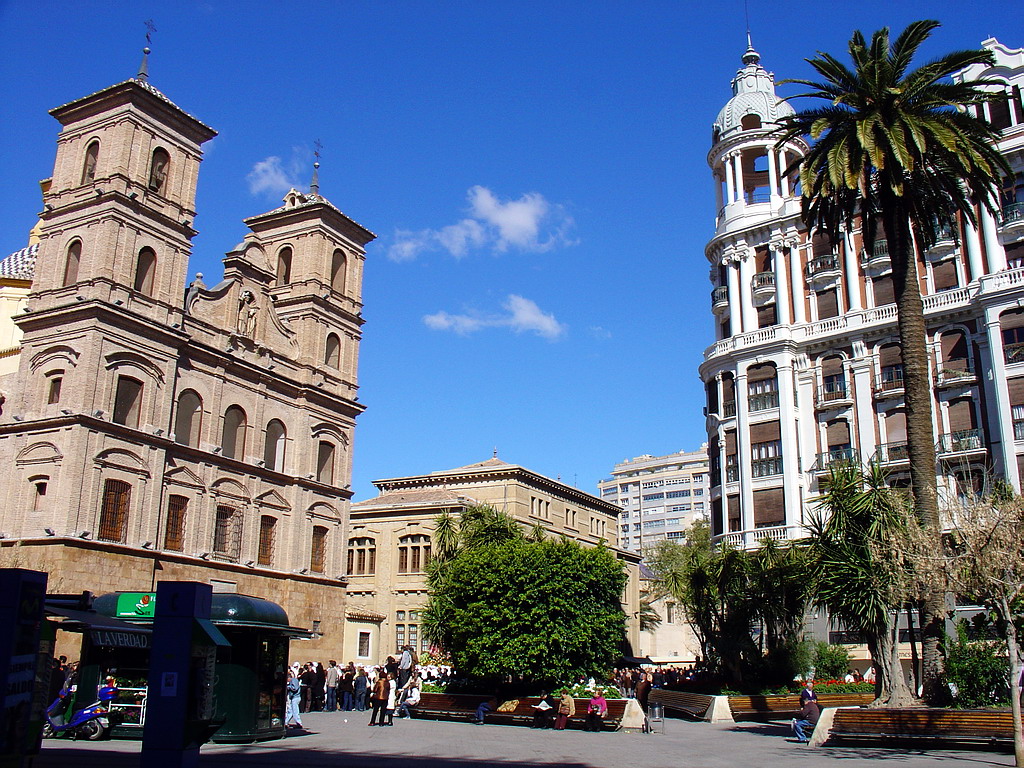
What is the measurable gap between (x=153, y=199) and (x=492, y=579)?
20.4 meters

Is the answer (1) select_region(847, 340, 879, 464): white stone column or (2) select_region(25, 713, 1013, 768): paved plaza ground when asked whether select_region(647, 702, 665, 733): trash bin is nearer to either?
(2) select_region(25, 713, 1013, 768): paved plaza ground

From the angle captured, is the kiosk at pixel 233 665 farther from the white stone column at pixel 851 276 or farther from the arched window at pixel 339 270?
the white stone column at pixel 851 276

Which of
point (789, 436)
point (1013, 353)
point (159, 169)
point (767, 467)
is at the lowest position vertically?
point (767, 467)

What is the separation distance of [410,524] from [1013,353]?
36184 mm

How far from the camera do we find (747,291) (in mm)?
53844

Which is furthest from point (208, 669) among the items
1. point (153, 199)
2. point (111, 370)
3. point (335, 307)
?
point (335, 307)

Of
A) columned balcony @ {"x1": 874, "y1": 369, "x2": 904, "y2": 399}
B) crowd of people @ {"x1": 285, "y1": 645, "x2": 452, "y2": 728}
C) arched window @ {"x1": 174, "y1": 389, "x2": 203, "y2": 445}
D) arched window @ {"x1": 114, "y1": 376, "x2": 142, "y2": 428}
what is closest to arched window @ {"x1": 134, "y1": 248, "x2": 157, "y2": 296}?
arched window @ {"x1": 114, "y1": 376, "x2": 142, "y2": 428}

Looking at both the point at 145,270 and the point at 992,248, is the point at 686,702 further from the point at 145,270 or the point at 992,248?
the point at 992,248

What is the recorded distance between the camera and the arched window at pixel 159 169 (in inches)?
1471

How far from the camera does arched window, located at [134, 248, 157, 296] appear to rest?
3597 cm

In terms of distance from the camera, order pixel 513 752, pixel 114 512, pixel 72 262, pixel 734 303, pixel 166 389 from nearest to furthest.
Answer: pixel 513 752 → pixel 114 512 → pixel 72 262 → pixel 166 389 → pixel 734 303

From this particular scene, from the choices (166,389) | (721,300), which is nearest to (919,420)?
(166,389)

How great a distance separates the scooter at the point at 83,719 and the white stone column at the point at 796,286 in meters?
41.5

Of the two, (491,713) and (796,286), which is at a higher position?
(796,286)
